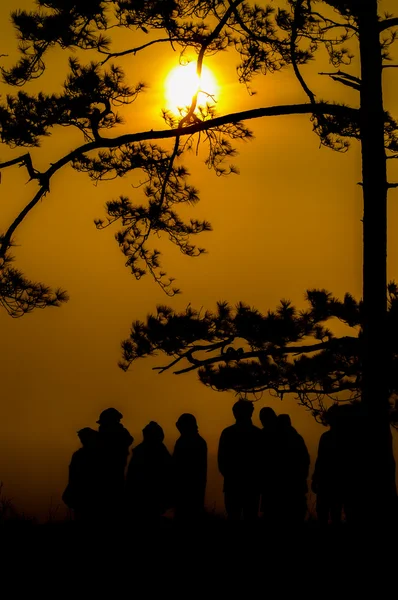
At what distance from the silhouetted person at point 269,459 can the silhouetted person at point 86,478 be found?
4.07ft

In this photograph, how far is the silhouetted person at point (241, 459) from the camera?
5.55 metres

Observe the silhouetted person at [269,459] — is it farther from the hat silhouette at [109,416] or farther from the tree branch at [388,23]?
the tree branch at [388,23]

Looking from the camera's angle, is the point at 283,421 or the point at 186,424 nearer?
the point at 186,424

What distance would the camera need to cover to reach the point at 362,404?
548 centimetres

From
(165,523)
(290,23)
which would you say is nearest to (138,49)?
(290,23)

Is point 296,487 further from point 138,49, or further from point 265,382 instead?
point 138,49

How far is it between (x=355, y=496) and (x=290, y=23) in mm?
3707

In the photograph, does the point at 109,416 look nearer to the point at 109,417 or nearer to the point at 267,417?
the point at 109,417

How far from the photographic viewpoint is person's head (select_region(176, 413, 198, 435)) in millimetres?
5434

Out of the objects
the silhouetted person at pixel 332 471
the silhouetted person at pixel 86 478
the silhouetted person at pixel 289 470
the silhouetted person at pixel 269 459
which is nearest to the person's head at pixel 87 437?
the silhouetted person at pixel 86 478

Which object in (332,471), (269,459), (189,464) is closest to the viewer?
(189,464)

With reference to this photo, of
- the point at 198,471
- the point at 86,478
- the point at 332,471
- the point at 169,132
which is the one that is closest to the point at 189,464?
the point at 198,471

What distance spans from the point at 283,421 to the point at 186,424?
0.76 meters

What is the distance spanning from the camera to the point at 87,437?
17.1 feet
